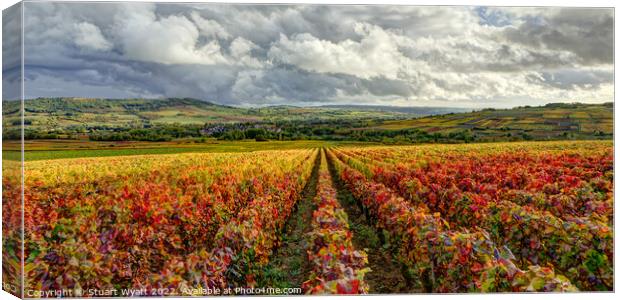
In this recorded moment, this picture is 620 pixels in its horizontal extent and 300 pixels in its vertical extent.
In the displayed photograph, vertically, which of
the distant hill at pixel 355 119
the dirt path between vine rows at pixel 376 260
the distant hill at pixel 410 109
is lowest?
the dirt path between vine rows at pixel 376 260

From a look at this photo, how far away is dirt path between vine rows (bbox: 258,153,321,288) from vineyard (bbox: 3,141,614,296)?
0.28 ft

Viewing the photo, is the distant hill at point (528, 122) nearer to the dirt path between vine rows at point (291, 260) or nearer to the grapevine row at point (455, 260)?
the grapevine row at point (455, 260)

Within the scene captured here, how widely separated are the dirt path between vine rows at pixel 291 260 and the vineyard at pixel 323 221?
85 mm

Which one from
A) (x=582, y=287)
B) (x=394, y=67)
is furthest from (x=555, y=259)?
(x=394, y=67)

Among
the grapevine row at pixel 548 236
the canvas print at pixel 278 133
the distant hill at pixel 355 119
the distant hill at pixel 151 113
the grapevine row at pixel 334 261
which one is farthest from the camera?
the distant hill at pixel 355 119

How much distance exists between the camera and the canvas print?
7852 mm

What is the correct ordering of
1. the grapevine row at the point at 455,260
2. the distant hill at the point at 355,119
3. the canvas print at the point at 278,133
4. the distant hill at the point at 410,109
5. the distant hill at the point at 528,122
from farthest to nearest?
the distant hill at the point at 410,109
the distant hill at the point at 528,122
the distant hill at the point at 355,119
the canvas print at the point at 278,133
the grapevine row at the point at 455,260

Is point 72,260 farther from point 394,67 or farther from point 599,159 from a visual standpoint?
point 599,159

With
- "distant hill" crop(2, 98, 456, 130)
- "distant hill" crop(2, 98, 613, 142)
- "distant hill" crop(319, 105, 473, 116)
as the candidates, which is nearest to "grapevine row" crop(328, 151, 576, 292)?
"distant hill" crop(2, 98, 613, 142)

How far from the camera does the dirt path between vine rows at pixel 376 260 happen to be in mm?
8523

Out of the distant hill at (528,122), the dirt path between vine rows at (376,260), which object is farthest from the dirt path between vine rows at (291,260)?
the distant hill at (528,122)

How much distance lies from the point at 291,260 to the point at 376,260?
1.56m

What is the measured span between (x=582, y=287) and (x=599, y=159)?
2.87m

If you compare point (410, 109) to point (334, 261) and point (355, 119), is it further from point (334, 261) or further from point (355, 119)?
point (334, 261)
